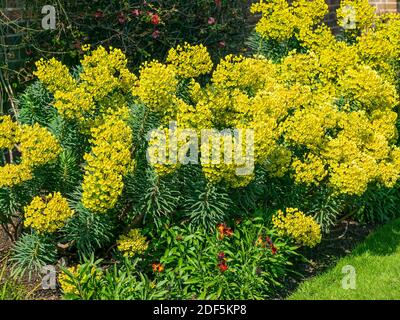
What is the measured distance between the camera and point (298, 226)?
5.36m

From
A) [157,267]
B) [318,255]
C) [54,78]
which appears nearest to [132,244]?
[157,267]

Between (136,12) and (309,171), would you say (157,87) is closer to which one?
(309,171)

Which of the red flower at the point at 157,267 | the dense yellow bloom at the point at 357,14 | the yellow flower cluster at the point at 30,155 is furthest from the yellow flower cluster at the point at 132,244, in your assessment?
the dense yellow bloom at the point at 357,14

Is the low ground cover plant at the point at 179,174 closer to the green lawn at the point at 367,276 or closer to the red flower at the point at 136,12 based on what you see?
the green lawn at the point at 367,276

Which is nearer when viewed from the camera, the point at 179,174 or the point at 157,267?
the point at 157,267

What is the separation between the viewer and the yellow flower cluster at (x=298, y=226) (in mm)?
5375

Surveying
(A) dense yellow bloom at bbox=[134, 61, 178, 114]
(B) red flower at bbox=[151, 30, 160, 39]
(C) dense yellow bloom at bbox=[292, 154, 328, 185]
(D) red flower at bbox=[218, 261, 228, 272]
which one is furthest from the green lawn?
(B) red flower at bbox=[151, 30, 160, 39]

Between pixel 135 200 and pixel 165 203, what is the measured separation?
23 cm

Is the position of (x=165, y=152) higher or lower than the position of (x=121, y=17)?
lower

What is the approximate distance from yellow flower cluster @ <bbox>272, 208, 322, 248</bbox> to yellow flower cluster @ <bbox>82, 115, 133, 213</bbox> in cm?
126

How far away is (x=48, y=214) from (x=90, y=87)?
3.57ft

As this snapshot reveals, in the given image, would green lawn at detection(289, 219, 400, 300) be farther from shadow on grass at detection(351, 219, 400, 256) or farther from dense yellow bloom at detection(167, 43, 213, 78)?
dense yellow bloom at detection(167, 43, 213, 78)
